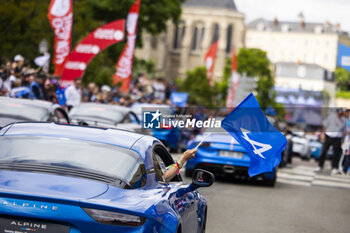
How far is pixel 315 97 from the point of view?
13238 centimetres

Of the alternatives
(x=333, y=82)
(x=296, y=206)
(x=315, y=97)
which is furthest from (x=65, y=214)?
(x=333, y=82)

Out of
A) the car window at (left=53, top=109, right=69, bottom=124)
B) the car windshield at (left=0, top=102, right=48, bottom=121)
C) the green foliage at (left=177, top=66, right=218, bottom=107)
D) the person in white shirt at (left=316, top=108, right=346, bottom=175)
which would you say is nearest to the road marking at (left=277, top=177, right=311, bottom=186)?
the person in white shirt at (left=316, top=108, right=346, bottom=175)

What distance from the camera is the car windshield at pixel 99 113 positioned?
1697cm

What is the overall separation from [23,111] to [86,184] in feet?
27.3

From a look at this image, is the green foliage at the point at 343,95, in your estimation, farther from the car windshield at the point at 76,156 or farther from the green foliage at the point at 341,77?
the car windshield at the point at 76,156

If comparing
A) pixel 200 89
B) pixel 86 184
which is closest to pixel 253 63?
pixel 200 89

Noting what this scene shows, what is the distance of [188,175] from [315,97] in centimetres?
12016

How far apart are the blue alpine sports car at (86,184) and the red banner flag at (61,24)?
16077mm

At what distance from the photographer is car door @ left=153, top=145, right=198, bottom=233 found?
5.61 m

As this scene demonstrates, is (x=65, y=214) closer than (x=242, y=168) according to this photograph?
Yes

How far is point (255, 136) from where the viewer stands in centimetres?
730

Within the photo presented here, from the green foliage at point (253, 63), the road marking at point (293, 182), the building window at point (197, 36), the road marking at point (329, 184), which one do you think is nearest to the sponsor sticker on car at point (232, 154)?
the road marking at point (293, 182)

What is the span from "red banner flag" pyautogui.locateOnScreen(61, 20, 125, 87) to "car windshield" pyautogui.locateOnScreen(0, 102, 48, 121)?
27.4 ft

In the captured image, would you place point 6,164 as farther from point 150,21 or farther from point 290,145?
point 150,21
